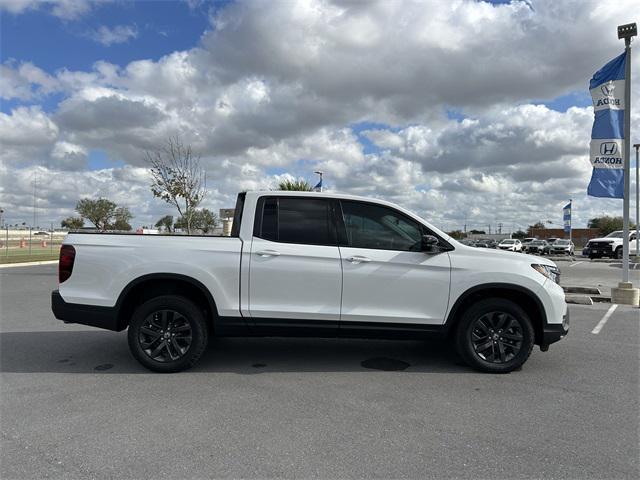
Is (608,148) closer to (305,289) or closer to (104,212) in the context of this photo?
(305,289)

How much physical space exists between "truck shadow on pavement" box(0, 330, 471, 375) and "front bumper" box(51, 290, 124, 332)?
0.56 meters

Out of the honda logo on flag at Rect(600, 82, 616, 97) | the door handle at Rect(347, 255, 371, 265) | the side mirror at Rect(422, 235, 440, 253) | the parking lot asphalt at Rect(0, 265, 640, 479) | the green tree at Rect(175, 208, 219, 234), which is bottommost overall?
the parking lot asphalt at Rect(0, 265, 640, 479)

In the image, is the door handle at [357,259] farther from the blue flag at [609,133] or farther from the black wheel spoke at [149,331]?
the blue flag at [609,133]

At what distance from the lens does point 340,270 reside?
4.82 meters

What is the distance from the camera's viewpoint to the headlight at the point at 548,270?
16.5 ft

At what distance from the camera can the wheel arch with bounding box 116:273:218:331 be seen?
4816mm

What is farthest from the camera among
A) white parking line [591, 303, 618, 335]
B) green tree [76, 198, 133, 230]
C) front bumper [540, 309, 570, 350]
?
green tree [76, 198, 133, 230]

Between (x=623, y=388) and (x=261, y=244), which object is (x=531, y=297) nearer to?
(x=623, y=388)

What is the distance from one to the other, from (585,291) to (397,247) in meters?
9.55

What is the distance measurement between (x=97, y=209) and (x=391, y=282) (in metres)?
68.8

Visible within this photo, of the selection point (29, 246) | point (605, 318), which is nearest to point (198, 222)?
point (29, 246)

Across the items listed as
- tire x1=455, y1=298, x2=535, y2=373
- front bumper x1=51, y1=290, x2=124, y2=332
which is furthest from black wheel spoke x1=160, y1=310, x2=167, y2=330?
tire x1=455, y1=298, x2=535, y2=373

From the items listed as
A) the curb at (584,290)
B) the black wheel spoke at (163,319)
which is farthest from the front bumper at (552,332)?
the curb at (584,290)

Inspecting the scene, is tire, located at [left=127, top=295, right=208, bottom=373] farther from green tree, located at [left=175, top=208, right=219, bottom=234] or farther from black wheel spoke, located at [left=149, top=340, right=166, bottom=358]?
green tree, located at [left=175, top=208, right=219, bottom=234]
